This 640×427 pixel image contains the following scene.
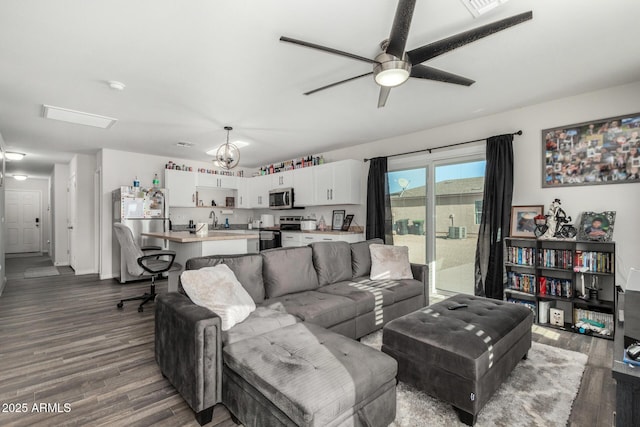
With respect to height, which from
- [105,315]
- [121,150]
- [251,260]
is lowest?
[105,315]

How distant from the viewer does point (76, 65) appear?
2.61m

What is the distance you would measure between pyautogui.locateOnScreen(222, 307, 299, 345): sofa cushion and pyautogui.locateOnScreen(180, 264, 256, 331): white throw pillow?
0.05m

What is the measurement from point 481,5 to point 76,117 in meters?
4.62

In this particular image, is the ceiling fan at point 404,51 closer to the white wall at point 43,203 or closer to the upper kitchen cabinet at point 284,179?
the upper kitchen cabinet at point 284,179

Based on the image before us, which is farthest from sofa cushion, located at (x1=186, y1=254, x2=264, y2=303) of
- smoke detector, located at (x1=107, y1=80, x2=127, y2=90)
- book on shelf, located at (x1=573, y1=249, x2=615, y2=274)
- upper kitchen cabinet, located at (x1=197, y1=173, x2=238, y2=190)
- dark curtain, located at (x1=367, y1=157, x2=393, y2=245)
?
upper kitchen cabinet, located at (x1=197, y1=173, x2=238, y2=190)

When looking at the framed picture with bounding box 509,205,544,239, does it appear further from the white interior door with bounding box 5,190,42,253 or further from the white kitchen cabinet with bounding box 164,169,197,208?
the white interior door with bounding box 5,190,42,253

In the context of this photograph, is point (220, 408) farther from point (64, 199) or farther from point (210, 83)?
point (64, 199)

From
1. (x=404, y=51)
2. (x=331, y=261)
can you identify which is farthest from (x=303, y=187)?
(x=404, y=51)

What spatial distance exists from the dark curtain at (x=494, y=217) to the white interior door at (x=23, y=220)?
41.1ft

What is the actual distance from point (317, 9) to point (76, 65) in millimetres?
2204

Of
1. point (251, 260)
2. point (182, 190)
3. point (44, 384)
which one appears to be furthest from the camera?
point (182, 190)

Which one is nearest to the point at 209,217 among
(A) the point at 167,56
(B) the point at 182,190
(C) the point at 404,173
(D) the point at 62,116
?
(B) the point at 182,190

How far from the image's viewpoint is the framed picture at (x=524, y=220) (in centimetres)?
360

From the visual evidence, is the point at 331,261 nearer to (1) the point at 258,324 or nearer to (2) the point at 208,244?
(1) the point at 258,324
